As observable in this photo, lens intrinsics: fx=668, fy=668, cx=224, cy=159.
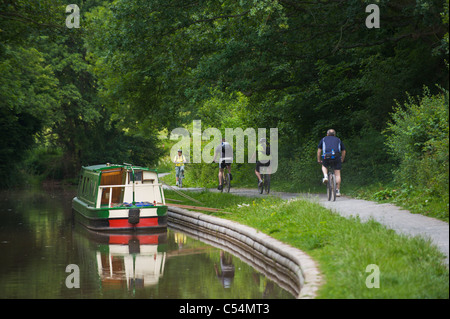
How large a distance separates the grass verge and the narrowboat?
3.94 m

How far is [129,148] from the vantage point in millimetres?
50719

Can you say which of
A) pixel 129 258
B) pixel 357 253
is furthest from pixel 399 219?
pixel 129 258

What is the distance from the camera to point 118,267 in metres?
12.0

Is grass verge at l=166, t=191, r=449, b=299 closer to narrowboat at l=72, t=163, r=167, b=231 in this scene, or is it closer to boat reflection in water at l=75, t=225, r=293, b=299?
boat reflection in water at l=75, t=225, r=293, b=299

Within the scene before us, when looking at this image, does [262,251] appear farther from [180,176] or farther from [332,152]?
[180,176]

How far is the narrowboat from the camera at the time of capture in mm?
17312

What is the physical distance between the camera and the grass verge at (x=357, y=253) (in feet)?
24.2

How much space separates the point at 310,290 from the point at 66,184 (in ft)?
127

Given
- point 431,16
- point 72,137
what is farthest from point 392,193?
point 72,137

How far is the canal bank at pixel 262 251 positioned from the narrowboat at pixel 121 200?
997 millimetres

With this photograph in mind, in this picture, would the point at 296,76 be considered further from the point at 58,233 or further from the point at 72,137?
the point at 72,137

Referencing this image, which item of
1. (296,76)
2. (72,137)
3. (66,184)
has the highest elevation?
(296,76)

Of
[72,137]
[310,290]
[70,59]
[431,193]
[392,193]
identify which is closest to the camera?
[310,290]

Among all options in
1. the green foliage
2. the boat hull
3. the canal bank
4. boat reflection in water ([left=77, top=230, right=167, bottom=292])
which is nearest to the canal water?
boat reflection in water ([left=77, top=230, right=167, bottom=292])
